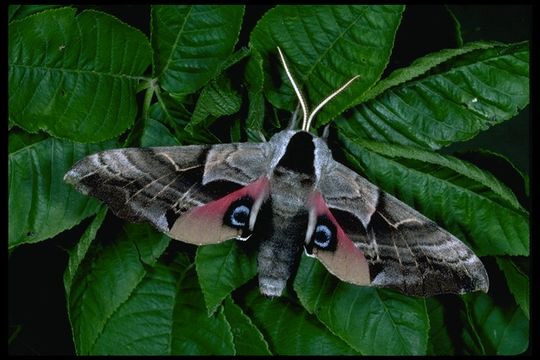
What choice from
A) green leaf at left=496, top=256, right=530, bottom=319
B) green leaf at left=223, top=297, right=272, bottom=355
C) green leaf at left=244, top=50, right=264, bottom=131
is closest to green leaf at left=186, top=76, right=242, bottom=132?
green leaf at left=244, top=50, right=264, bottom=131

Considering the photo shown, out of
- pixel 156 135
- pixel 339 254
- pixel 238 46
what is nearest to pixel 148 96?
pixel 156 135

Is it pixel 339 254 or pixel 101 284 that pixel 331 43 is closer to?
pixel 339 254

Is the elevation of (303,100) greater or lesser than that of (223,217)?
greater

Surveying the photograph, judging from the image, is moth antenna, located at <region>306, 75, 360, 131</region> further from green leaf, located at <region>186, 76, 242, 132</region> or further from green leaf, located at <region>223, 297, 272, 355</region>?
green leaf, located at <region>223, 297, 272, 355</region>

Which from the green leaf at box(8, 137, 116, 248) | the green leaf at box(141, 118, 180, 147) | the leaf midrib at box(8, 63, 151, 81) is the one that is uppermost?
the leaf midrib at box(8, 63, 151, 81)

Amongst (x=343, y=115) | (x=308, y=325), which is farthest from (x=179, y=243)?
(x=343, y=115)

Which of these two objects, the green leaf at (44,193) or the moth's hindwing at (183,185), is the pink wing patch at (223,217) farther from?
the green leaf at (44,193)

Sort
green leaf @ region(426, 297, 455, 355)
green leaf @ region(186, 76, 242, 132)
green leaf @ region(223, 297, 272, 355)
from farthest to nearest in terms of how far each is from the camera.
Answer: green leaf @ region(426, 297, 455, 355) → green leaf @ region(223, 297, 272, 355) → green leaf @ region(186, 76, 242, 132)
